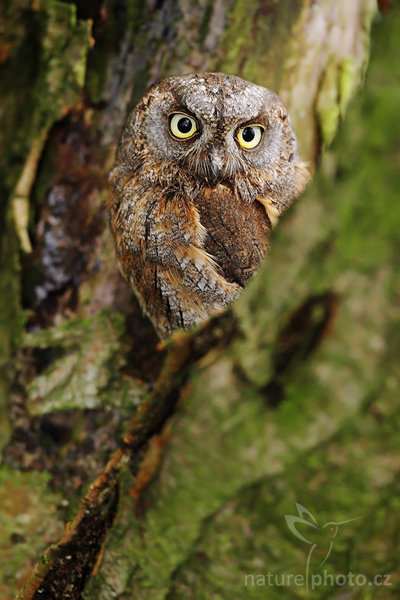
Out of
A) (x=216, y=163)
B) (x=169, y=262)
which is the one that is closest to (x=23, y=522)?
(x=169, y=262)

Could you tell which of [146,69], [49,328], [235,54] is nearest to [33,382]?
[49,328]

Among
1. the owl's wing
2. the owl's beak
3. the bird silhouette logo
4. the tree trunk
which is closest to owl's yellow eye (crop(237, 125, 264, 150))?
the owl's beak

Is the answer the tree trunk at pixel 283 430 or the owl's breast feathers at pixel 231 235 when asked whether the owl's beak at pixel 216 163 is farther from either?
the tree trunk at pixel 283 430

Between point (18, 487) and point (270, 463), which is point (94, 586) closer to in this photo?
point (270, 463)

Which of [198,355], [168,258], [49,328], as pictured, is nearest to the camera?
[198,355]

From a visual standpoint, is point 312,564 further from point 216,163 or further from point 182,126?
point 182,126

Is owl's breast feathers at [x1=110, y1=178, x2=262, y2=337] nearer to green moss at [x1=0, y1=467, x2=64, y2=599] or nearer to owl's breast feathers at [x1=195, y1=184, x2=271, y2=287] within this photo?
owl's breast feathers at [x1=195, y1=184, x2=271, y2=287]
